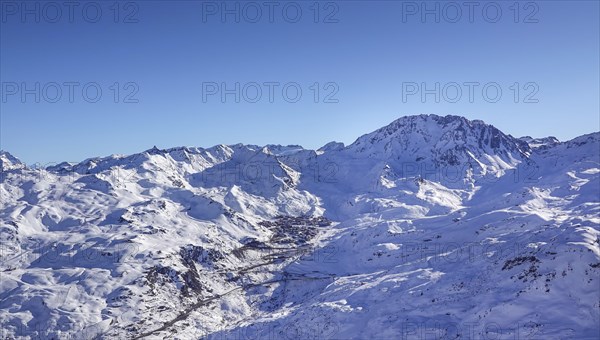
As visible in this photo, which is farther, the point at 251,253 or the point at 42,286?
the point at 251,253

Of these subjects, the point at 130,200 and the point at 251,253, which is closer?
the point at 251,253

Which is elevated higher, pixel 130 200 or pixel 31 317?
pixel 130 200

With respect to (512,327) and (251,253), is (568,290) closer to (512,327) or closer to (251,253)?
(512,327)

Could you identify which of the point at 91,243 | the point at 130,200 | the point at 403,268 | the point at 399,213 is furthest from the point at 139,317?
the point at 399,213

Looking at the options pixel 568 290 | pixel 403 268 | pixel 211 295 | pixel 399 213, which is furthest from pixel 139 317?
pixel 399 213

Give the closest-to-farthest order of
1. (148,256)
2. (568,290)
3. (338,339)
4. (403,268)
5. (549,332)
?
1. (549,332)
2. (568,290)
3. (338,339)
4. (403,268)
5. (148,256)

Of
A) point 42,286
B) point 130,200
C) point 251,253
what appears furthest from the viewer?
point 130,200

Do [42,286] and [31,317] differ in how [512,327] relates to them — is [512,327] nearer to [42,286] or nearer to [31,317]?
[31,317]

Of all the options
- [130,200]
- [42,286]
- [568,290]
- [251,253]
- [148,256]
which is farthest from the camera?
[130,200]

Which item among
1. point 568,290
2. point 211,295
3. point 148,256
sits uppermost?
point 568,290
